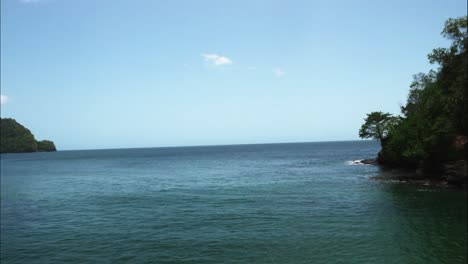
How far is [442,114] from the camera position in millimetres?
49844

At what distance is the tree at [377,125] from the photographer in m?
83.2

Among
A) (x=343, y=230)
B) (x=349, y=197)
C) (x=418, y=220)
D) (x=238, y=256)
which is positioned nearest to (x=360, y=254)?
(x=343, y=230)

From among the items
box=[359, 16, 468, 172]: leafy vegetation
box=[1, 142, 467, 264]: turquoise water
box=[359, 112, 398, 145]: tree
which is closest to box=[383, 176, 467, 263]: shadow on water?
box=[1, 142, 467, 264]: turquoise water

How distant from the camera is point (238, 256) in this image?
66.6 feet

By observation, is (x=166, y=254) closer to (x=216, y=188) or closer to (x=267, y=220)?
(x=267, y=220)

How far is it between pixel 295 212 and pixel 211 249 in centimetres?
1252

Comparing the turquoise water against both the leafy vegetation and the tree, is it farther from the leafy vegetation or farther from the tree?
the tree

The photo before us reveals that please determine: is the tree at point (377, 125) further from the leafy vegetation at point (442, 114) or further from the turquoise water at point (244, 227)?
the turquoise water at point (244, 227)

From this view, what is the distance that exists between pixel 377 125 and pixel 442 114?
35.2 metres

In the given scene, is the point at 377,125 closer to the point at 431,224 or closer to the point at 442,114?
the point at 442,114

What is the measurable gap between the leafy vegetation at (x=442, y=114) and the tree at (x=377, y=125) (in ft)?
56.2

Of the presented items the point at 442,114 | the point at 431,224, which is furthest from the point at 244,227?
the point at 442,114

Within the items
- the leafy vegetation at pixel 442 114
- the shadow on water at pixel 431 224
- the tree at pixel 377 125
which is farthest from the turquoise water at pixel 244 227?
the tree at pixel 377 125

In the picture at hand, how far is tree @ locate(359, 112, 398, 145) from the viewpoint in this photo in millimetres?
83250
